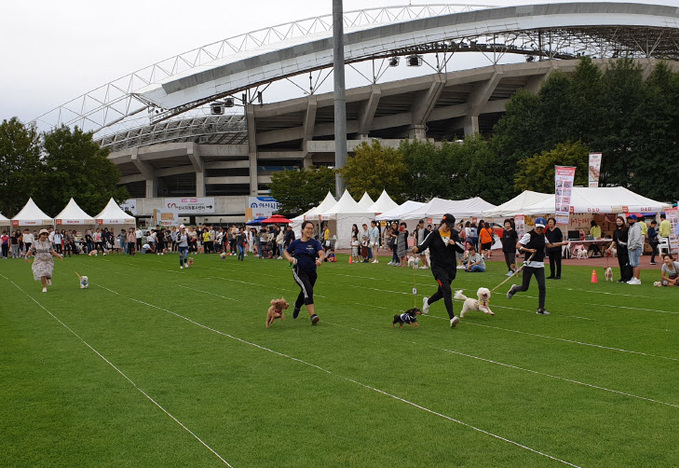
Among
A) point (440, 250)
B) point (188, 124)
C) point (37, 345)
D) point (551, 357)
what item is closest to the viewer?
point (551, 357)

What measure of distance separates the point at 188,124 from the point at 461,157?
4341 centimetres

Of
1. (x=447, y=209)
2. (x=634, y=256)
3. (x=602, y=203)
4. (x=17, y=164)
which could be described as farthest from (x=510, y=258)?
(x=17, y=164)

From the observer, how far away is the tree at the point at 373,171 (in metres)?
50.6

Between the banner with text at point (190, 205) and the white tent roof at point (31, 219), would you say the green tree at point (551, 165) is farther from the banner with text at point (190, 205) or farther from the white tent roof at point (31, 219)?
the banner with text at point (190, 205)

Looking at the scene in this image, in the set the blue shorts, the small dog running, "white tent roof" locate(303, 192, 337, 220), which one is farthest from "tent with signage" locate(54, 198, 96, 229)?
the blue shorts

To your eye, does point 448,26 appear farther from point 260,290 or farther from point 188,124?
point 260,290

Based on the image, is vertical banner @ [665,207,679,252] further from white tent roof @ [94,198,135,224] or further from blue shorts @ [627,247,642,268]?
white tent roof @ [94,198,135,224]

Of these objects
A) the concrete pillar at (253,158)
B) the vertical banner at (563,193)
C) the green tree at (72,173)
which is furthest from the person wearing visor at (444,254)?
the concrete pillar at (253,158)

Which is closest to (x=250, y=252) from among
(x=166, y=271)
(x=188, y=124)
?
(x=166, y=271)

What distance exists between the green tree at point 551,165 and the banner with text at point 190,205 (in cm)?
4315

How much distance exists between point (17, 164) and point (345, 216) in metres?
32.4

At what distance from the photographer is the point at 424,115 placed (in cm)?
7444

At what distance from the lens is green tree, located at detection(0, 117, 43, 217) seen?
5459 centimetres

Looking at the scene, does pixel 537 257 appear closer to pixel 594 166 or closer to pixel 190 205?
pixel 594 166
